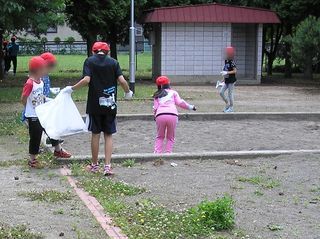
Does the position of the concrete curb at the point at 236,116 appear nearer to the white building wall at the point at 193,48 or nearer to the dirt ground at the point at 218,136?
the dirt ground at the point at 218,136

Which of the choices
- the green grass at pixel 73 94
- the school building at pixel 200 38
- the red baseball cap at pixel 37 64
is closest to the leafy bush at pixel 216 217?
the red baseball cap at pixel 37 64

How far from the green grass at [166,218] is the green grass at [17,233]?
32.9 inches

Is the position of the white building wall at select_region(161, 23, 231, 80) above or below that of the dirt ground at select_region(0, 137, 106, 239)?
above

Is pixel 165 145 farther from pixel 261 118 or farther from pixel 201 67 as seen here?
pixel 201 67

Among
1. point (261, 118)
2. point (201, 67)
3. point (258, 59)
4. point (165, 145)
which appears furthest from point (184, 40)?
point (165, 145)

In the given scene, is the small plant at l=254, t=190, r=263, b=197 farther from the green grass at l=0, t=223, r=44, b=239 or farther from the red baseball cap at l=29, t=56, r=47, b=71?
the red baseball cap at l=29, t=56, r=47, b=71

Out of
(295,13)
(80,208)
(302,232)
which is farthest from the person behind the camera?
(295,13)

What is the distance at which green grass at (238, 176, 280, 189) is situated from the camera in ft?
24.5

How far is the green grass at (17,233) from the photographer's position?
5.19 m

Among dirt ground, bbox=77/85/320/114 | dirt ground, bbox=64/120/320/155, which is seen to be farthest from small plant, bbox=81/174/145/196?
dirt ground, bbox=77/85/320/114

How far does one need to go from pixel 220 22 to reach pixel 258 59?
256cm

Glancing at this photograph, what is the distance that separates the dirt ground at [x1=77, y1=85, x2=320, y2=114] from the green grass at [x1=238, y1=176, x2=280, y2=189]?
7386mm

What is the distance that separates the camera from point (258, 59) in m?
26.5

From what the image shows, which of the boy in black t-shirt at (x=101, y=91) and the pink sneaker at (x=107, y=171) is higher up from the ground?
the boy in black t-shirt at (x=101, y=91)
